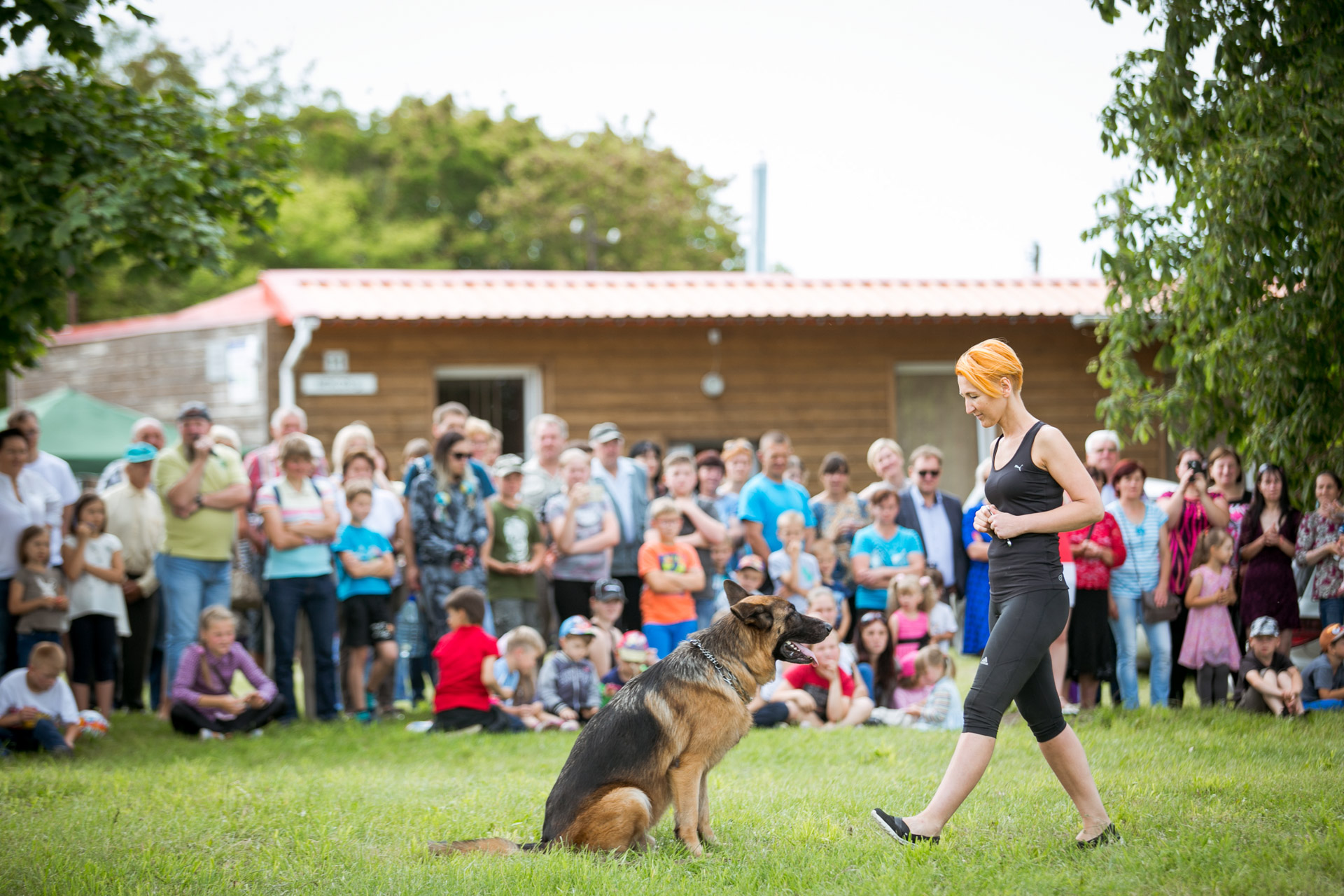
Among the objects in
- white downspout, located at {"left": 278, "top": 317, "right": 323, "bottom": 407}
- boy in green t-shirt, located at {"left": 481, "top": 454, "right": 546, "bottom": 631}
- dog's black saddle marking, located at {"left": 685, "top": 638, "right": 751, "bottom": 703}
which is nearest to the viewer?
dog's black saddle marking, located at {"left": 685, "top": 638, "right": 751, "bottom": 703}

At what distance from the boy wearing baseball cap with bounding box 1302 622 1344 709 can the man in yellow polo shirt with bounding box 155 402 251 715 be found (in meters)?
7.84

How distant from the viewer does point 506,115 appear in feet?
122

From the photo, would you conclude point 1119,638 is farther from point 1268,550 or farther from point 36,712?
point 36,712

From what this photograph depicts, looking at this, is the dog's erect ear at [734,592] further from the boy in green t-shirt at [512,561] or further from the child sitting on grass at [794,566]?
the boy in green t-shirt at [512,561]

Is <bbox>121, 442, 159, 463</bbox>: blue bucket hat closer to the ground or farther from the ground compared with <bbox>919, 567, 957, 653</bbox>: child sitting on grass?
farther from the ground

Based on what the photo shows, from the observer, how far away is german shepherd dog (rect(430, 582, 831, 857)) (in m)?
4.61

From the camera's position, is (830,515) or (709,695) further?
(830,515)

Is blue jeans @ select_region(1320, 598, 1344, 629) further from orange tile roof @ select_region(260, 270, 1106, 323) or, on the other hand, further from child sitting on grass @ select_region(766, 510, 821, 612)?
orange tile roof @ select_region(260, 270, 1106, 323)

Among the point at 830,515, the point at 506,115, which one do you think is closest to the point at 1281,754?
the point at 830,515

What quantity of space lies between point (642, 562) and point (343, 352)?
23.2ft

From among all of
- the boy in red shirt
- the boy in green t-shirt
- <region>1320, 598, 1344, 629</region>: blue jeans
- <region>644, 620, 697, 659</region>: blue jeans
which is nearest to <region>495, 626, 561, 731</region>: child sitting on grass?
the boy in red shirt

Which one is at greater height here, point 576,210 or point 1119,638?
point 576,210

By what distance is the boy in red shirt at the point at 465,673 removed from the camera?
8148mm

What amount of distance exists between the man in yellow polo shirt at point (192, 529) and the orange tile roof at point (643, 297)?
520 cm
